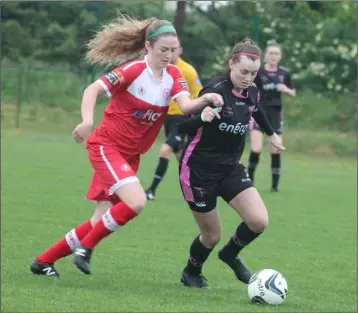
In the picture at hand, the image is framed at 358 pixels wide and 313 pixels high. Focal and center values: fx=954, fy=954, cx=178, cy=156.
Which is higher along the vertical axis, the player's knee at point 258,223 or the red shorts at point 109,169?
the red shorts at point 109,169

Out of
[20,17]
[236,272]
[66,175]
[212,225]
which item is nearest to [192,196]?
[212,225]

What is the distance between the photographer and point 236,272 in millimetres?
6629

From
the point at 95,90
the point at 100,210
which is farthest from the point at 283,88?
the point at 95,90

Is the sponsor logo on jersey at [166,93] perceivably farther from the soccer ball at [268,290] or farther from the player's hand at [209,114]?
the soccer ball at [268,290]

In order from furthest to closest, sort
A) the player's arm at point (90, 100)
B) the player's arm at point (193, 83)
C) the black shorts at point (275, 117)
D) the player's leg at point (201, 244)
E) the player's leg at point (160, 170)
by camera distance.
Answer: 1. the black shorts at point (275, 117)
2. the player's leg at point (160, 170)
3. the player's arm at point (193, 83)
4. the player's leg at point (201, 244)
5. the player's arm at point (90, 100)

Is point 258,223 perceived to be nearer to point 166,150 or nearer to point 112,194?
point 112,194

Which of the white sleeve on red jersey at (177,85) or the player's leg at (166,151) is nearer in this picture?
the white sleeve on red jersey at (177,85)

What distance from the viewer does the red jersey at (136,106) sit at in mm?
6434

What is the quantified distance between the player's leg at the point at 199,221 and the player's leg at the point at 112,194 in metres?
0.31

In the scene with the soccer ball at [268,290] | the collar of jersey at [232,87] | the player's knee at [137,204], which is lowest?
the soccer ball at [268,290]

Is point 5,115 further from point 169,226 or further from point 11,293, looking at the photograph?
point 11,293

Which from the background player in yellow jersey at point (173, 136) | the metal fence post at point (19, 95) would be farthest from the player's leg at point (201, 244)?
the metal fence post at point (19, 95)

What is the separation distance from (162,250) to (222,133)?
206 cm

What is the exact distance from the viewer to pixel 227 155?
20.6ft
